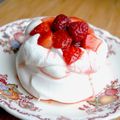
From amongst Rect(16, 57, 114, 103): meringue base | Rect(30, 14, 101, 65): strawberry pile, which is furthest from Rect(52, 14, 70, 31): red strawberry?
Rect(16, 57, 114, 103): meringue base

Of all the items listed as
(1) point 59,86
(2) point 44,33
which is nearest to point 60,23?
(2) point 44,33

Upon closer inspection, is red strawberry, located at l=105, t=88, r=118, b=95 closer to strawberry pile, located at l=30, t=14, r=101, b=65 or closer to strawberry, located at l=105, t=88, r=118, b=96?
strawberry, located at l=105, t=88, r=118, b=96

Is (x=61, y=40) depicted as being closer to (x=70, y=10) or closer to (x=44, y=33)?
(x=44, y=33)

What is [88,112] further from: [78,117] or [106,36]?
[106,36]

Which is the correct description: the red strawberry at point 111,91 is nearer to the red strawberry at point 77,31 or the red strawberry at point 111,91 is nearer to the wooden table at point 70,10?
the red strawberry at point 77,31

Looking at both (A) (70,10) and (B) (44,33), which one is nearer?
(B) (44,33)

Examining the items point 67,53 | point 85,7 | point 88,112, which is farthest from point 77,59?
point 85,7
